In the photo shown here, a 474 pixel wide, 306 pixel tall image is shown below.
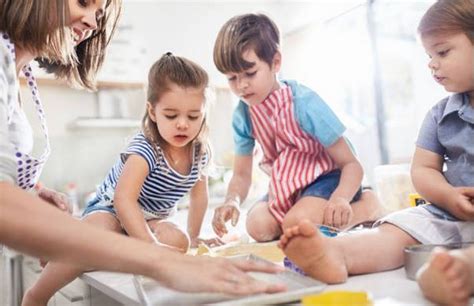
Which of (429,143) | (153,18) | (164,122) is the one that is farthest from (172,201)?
(153,18)

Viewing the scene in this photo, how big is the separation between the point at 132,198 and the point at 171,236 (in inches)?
5.7

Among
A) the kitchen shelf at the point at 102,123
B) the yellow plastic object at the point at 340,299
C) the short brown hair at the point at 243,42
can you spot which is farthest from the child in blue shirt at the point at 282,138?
the kitchen shelf at the point at 102,123

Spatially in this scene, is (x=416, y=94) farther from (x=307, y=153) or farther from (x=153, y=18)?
(x=153, y=18)

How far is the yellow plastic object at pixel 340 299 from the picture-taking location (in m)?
0.52

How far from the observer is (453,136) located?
34.4 inches

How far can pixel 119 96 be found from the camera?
2.30 m

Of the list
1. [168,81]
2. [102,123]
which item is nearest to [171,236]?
[168,81]

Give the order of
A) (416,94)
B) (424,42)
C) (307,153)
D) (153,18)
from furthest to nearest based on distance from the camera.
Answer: (153,18)
(416,94)
(307,153)
(424,42)

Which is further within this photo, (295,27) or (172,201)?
(295,27)

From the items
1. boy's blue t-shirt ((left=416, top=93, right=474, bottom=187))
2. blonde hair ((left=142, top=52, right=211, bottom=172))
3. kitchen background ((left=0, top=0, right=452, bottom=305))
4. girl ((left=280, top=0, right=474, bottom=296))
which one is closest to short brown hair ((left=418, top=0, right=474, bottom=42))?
girl ((left=280, top=0, right=474, bottom=296))

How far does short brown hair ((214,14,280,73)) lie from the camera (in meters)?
1.17

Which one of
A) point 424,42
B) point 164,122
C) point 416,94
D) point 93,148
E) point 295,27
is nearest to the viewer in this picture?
point 424,42

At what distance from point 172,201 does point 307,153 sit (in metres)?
0.38

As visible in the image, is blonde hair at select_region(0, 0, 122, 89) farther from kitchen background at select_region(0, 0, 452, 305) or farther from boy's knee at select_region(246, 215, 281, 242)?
kitchen background at select_region(0, 0, 452, 305)
